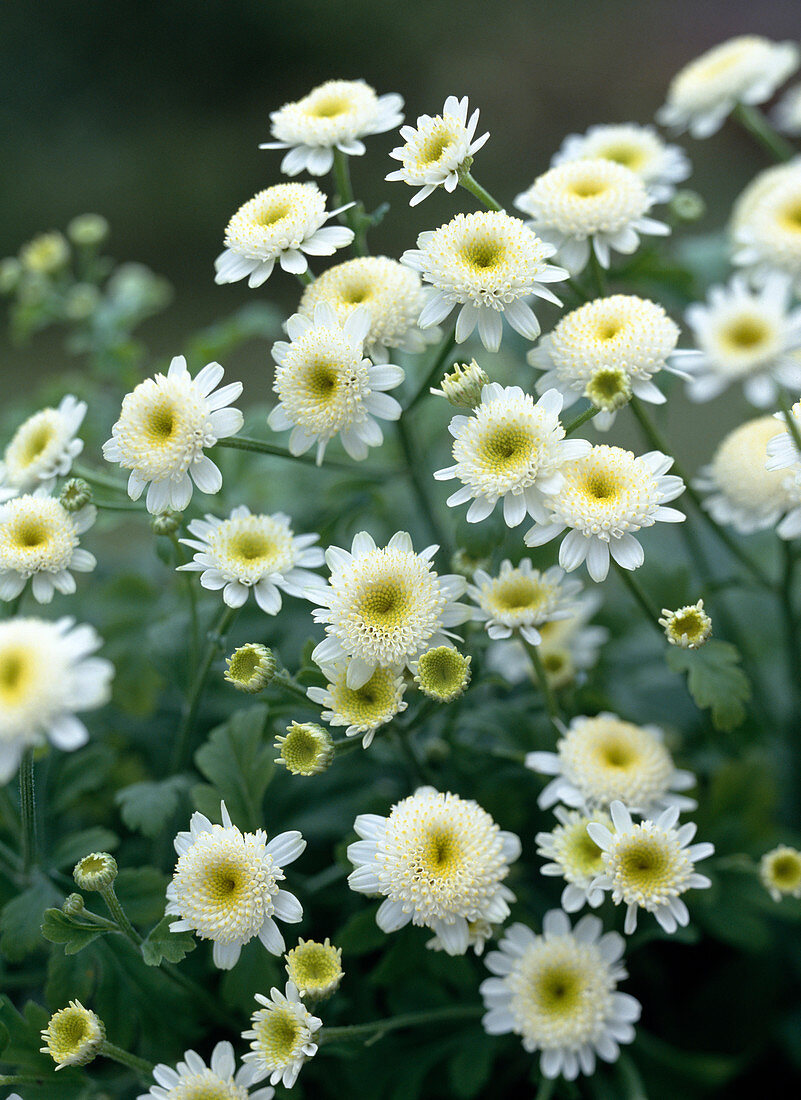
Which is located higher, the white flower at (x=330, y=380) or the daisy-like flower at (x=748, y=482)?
the white flower at (x=330, y=380)

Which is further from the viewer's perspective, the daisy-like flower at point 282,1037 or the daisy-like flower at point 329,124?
the daisy-like flower at point 329,124

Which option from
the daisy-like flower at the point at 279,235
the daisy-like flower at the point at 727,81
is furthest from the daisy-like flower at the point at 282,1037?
the daisy-like flower at the point at 727,81

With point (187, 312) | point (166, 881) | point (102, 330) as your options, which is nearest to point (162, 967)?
point (166, 881)

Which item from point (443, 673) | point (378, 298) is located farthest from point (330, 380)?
point (443, 673)

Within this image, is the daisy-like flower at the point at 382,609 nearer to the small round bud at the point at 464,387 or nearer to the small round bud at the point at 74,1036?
the small round bud at the point at 464,387

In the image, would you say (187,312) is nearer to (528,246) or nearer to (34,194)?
(34,194)

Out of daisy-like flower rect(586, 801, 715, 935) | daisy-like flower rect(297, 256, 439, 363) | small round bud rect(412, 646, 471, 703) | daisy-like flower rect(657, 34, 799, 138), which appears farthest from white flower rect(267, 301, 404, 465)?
daisy-like flower rect(657, 34, 799, 138)
